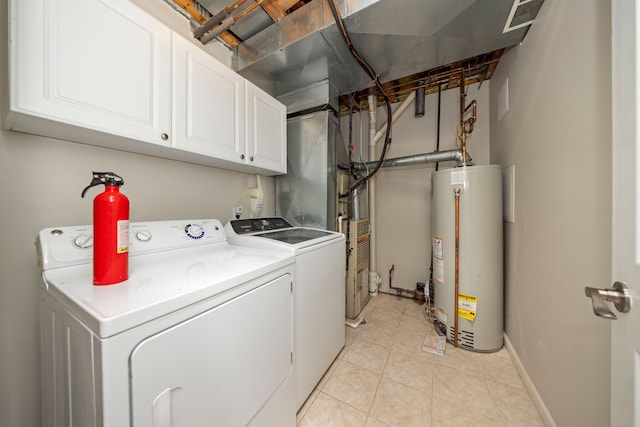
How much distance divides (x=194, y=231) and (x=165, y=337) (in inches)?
32.3

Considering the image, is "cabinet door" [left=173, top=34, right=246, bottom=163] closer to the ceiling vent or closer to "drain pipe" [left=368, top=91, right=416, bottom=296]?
"drain pipe" [left=368, top=91, right=416, bottom=296]

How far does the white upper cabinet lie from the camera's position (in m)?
0.75

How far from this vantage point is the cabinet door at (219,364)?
1.91ft

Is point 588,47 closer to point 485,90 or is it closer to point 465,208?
point 465,208

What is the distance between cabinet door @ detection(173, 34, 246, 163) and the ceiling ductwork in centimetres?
52

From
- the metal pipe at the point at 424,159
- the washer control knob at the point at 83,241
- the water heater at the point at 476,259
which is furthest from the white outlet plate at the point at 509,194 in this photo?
the washer control knob at the point at 83,241

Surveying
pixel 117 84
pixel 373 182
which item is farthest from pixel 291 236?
pixel 373 182

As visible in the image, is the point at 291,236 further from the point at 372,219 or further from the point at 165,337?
the point at 372,219

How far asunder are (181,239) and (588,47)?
2241 mm

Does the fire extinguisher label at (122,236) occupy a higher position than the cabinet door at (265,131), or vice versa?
the cabinet door at (265,131)

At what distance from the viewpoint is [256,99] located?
1655 mm

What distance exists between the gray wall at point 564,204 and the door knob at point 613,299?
0.43 m

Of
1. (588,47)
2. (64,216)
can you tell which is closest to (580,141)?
(588,47)

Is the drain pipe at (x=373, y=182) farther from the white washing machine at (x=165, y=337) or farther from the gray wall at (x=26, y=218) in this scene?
the gray wall at (x=26, y=218)
